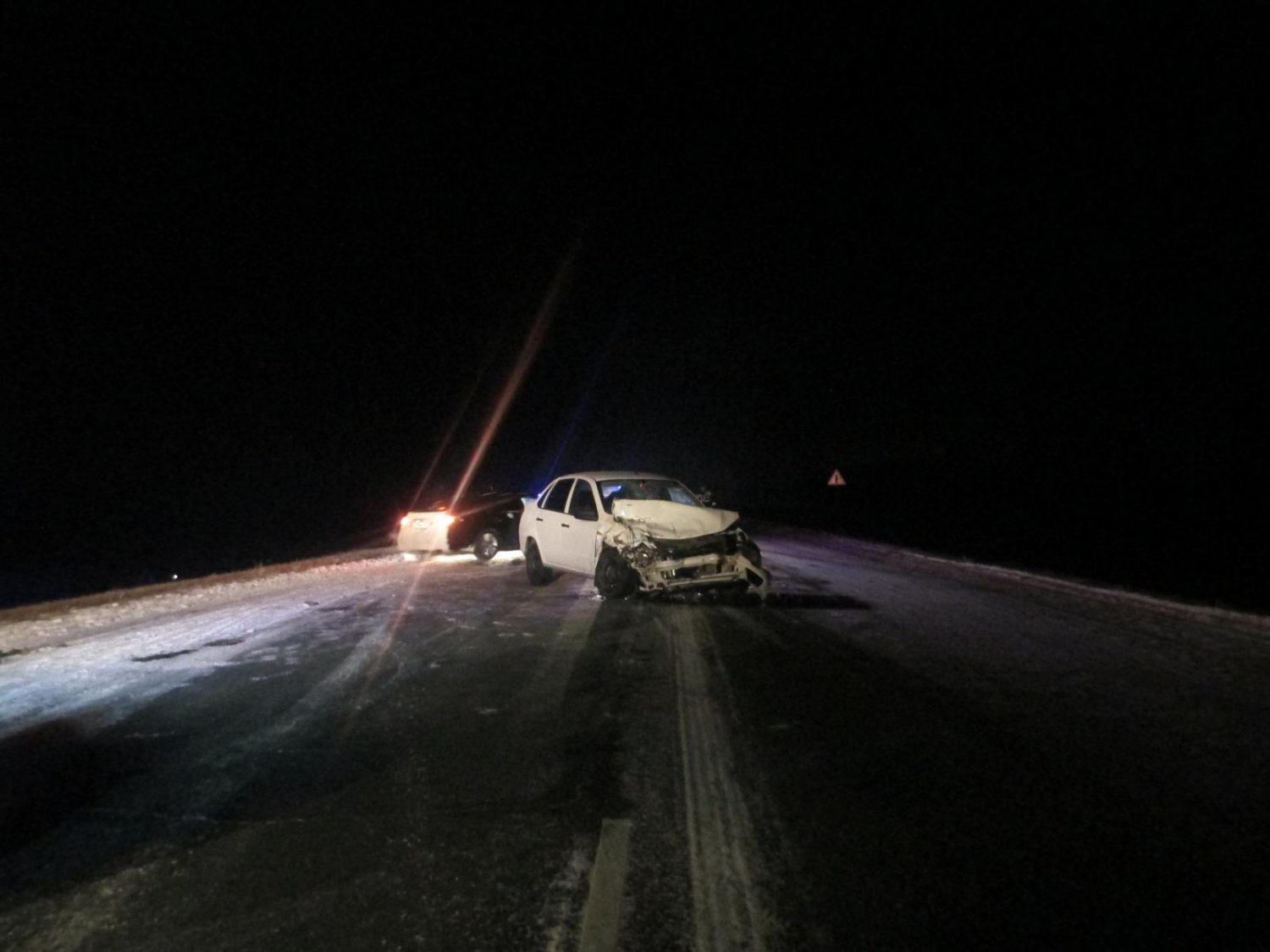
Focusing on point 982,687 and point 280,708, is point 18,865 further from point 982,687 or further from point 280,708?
point 982,687

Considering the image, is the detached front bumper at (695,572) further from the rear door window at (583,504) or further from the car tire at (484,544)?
the car tire at (484,544)

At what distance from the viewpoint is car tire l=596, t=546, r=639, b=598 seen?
10609 mm

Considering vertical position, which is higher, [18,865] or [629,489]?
[629,489]

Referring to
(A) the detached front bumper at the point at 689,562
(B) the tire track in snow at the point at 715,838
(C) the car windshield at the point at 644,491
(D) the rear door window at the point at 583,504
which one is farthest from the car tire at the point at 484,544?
(B) the tire track in snow at the point at 715,838

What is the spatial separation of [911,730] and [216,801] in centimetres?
438

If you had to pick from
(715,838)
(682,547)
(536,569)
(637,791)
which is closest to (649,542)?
(682,547)

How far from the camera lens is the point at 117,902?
338cm

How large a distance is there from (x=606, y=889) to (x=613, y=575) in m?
7.45

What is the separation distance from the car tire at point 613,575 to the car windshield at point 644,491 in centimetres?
101

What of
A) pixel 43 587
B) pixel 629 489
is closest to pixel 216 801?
pixel 629 489

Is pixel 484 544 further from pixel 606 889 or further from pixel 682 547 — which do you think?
pixel 606 889

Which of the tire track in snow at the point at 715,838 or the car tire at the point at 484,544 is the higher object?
the car tire at the point at 484,544

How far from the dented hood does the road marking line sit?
21.9ft

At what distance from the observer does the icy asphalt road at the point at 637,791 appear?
3188mm
